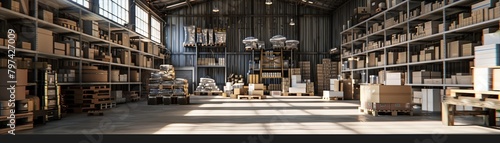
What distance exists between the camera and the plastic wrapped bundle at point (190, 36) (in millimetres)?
25328

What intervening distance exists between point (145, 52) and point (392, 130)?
590 inches

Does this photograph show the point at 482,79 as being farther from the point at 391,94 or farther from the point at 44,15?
the point at 44,15

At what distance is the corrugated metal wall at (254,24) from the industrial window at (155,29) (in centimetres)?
105

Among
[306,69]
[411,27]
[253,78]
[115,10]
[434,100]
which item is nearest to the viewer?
[434,100]

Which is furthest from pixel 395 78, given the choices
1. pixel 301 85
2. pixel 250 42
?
pixel 250 42

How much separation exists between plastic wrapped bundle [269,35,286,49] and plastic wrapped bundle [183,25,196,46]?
16.0ft

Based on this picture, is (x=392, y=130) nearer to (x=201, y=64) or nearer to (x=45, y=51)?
(x=45, y=51)

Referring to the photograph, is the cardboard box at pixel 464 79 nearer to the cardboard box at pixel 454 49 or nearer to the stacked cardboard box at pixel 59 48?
the cardboard box at pixel 454 49

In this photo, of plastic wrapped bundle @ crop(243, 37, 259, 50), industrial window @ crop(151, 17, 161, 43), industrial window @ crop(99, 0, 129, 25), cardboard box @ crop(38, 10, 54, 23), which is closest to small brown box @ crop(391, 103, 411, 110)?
cardboard box @ crop(38, 10, 54, 23)

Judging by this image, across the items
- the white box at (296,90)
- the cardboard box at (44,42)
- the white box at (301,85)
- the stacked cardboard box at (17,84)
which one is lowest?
the white box at (296,90)

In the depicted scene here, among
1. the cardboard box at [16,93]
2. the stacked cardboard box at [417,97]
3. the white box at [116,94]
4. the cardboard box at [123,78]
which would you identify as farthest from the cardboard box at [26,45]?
the stacked cardboard box at [417,97]

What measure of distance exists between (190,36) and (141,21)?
14.4ft

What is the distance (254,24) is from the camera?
26375mm

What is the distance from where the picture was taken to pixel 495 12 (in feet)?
30.0
